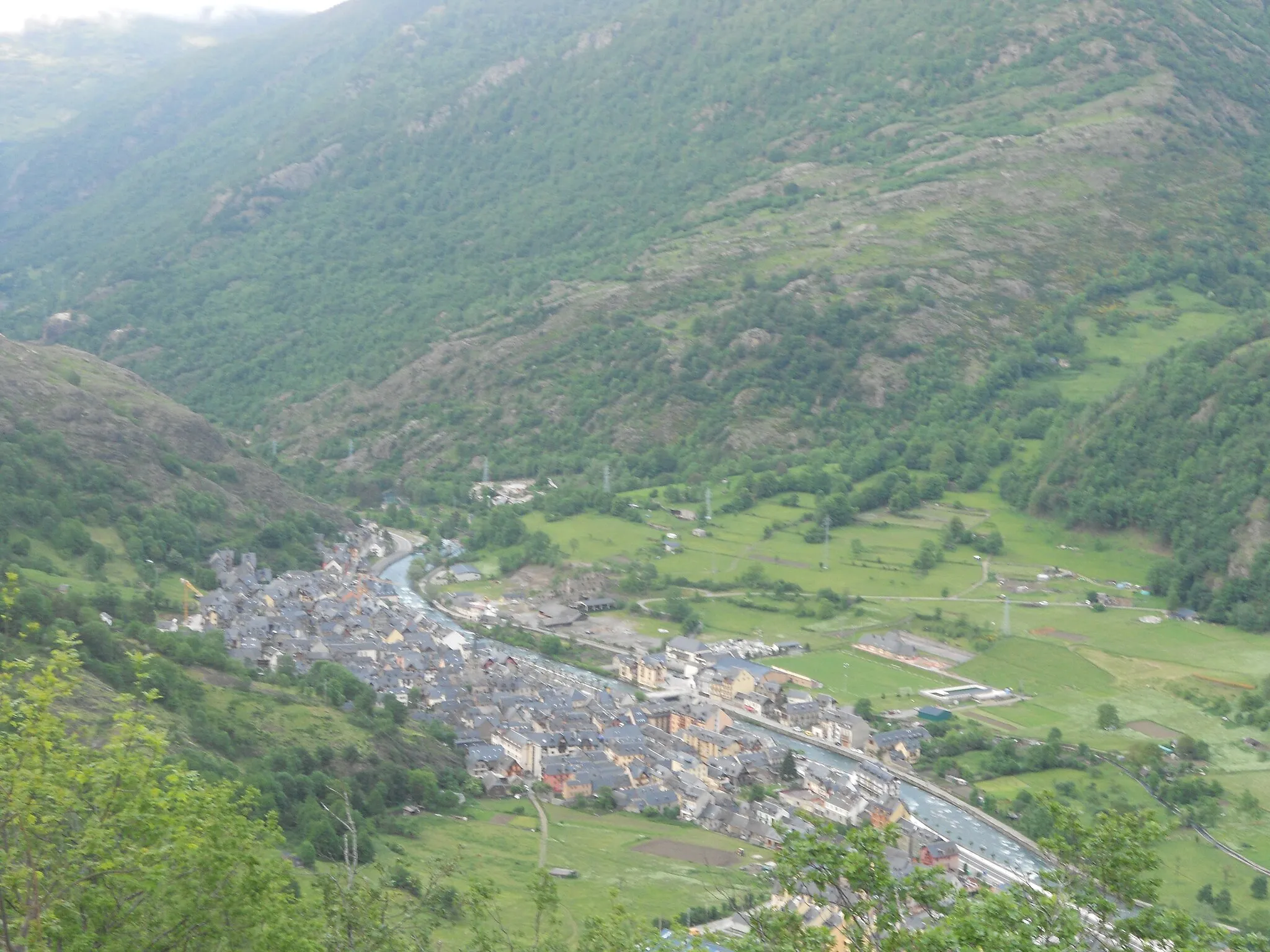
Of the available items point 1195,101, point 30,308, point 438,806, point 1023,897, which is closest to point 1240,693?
point 438,806

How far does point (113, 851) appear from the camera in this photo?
53.9ft

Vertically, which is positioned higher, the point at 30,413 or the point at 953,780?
the point at 30,413

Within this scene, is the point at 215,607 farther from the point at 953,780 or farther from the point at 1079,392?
the point at 1079,392

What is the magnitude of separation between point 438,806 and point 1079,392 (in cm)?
8034

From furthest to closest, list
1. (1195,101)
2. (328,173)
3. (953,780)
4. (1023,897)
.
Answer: (328,173)
(1195,101)
(953,780)
(1023,897)

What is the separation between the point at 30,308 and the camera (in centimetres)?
17688

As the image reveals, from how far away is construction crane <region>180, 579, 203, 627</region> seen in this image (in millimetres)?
70812

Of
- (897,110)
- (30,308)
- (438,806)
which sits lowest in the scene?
(30,308)

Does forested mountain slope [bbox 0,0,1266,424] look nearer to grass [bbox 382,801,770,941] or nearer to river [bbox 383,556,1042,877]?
river [bbox 383,556,1042,877]

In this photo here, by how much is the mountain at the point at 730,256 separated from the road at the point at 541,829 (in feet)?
190

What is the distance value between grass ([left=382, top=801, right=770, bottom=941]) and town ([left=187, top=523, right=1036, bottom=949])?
2.02 meters

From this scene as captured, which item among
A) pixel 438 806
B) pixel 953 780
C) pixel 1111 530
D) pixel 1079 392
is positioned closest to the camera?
pixel 438 806

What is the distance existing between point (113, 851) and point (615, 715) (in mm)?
49252

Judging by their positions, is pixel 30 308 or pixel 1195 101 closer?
pixel 1195 101
